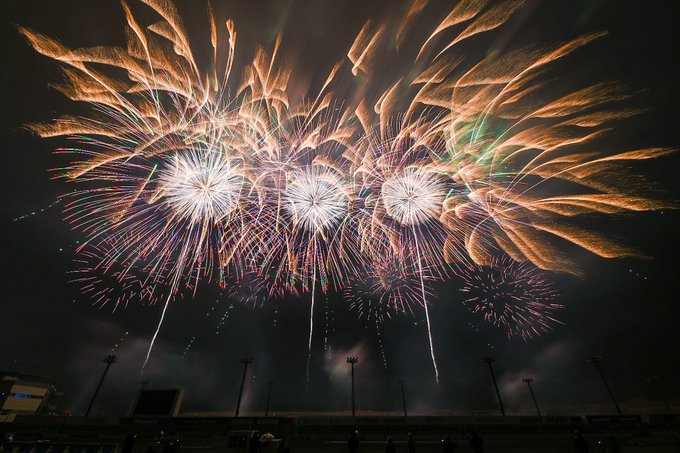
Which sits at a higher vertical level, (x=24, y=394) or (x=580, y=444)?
(x=24, y=394)

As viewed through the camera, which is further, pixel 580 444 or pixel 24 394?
pixel 24 394

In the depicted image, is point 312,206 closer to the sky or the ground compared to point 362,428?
closer to the sky

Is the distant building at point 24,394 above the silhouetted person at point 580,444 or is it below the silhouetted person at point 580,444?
above

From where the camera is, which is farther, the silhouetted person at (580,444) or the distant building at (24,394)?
the distant building at (24,394)

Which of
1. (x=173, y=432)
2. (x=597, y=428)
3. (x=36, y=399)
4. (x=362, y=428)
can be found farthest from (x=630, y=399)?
(x=36, y=399)

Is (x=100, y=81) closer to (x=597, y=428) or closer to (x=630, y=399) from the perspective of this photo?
(x=597, y=428)

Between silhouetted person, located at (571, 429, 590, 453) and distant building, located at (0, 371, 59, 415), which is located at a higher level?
distant building, located at (0, 371, 59, 415)

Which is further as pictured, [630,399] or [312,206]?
[630,399]

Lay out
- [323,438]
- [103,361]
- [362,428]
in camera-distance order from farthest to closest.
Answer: [103,361] < [362,428] < [323,438]
